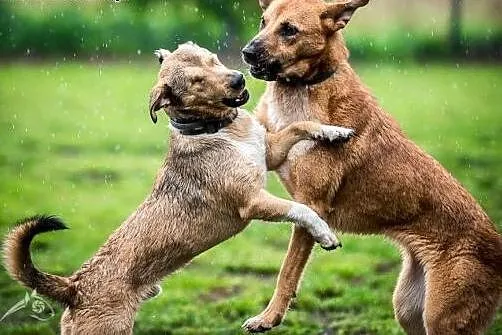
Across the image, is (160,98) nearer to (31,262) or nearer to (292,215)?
(292,215)

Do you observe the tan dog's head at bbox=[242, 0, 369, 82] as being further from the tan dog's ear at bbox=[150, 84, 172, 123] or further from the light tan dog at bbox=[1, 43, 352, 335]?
the tan dog's ear at bbox=[150, 84, 172, 123]

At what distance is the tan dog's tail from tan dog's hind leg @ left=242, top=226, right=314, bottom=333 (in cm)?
109

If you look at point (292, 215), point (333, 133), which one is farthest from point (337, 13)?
point (292, 215)

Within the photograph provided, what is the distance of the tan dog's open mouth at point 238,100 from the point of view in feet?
19.9

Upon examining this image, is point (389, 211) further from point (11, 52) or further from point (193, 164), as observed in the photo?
point (11, 52)

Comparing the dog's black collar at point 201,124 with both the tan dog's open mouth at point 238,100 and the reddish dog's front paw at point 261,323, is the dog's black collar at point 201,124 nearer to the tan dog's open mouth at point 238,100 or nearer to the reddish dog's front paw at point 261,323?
the tan dog's open mouth at point 238,100

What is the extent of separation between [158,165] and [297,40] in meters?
9.09

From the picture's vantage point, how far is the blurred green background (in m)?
9.32

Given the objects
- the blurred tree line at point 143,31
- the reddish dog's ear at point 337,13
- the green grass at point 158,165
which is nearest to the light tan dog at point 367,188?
the reddish dog's ear at point 337,13

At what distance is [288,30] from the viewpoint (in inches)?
245

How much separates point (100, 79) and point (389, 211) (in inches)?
565

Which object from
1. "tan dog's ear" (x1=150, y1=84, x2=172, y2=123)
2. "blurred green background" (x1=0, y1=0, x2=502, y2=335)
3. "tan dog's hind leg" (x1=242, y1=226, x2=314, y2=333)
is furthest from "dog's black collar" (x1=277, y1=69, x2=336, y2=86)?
"blurred green background" (x1=0, y1=0, x2=502, y2=335)

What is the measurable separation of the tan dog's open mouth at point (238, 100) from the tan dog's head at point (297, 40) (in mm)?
163

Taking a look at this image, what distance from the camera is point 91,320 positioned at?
610cm
